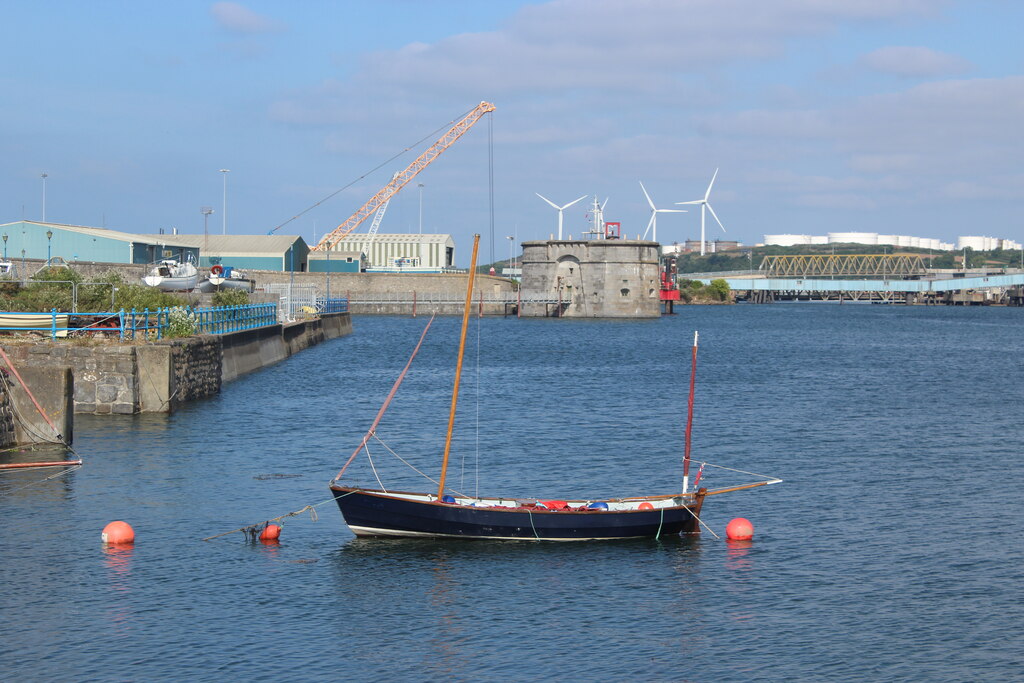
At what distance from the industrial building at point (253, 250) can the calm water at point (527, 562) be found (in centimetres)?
12079

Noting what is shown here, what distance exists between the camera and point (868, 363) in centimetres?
9256

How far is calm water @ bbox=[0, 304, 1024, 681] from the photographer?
70.3ft

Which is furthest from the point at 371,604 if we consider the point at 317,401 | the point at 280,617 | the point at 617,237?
the point at 617,237

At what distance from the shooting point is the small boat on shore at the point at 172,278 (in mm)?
79000

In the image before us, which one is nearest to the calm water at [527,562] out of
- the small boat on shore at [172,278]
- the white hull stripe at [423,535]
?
the white hull stripe at [423,535]

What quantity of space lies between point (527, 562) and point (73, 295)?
126ft

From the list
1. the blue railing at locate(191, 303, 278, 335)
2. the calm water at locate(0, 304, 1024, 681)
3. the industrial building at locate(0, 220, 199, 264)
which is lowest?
the calm water at locate(0, 304, 1024, 681)

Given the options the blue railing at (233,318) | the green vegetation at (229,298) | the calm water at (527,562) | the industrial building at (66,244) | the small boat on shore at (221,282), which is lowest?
the calm water at (527,562)

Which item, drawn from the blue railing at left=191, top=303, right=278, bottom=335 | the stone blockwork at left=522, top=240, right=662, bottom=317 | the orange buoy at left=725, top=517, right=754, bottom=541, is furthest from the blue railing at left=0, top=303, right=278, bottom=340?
the stone blockwork at left=522, top=240, right=662, bottom=317

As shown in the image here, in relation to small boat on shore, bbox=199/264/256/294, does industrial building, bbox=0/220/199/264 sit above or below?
above

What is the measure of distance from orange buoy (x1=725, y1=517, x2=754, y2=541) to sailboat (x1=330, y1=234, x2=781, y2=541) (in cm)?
146

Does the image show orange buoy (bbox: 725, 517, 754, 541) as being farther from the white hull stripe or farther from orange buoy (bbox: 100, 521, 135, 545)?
orange buoy (bbox: 100, 521, 135, 545)

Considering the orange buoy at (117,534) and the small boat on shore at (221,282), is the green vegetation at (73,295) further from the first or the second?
the orange buoy at (117,534)

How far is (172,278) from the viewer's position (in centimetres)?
8038
